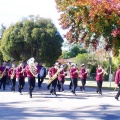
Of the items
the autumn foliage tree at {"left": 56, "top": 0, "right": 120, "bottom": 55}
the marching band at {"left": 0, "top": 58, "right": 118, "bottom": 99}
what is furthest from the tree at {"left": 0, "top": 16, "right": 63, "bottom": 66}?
the marching band at {"left": 0, "top": 58, "right": 118, "bottom": 99}

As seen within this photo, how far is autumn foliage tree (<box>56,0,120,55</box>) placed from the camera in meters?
18.5

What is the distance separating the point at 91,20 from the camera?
19469mm

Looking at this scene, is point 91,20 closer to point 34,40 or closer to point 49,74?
point 49,74

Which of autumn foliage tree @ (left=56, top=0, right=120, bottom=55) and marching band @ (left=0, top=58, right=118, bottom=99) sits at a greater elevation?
autumn foliage tree @ (left=56, top=0, right=120, bottom=55)

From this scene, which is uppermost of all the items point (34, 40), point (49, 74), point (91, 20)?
point (34, 40)

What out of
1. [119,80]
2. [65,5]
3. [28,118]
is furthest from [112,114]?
[65,5]

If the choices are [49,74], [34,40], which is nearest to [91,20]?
[49,74]

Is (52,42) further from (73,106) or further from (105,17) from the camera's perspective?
(73,106)

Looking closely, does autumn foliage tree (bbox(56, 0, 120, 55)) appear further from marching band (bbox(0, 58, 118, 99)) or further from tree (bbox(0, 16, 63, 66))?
tree (bbox(0, 16, 63, 66))

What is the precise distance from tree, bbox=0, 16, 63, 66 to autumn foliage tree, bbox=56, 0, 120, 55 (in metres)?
21.0

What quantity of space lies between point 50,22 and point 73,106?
34345 mm

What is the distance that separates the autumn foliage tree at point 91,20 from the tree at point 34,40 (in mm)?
21031

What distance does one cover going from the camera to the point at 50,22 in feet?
151

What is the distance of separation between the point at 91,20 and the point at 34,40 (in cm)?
2546
